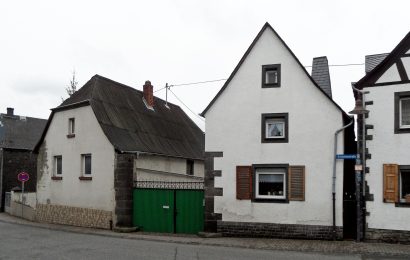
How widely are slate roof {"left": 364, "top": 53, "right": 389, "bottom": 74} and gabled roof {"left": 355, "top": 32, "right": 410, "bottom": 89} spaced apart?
1033 millimetres

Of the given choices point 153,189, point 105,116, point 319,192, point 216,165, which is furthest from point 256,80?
point 105,116

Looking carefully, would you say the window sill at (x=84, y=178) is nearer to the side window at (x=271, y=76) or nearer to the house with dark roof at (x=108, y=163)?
the house with dark roof at (x=108, y=163)

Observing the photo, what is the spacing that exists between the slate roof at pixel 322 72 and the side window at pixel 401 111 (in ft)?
10.9

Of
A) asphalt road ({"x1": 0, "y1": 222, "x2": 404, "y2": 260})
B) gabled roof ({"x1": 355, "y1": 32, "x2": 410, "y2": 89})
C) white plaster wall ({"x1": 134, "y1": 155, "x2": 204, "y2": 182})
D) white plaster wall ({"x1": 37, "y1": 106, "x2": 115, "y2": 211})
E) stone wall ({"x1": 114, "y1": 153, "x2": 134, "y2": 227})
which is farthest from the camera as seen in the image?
white plaster wall ({"x1": 134, "y1": 155, "x2": 204, "y2": 182})

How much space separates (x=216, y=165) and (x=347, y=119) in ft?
16.5

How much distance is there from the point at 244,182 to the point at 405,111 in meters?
5.94

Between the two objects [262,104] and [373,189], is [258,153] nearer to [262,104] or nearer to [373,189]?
[262,104]

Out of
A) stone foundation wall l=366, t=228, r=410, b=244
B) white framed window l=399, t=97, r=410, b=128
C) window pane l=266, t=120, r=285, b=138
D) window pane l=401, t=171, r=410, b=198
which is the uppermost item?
white framed window l=399, t=97, r=410, b=128

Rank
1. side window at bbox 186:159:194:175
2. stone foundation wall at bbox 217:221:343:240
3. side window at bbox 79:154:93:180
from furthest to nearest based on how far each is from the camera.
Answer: side window at bbox 186:159:194:175 < side window at bbox 79:154:93:180 < stone foundation wall at bbox 217:221:343:240

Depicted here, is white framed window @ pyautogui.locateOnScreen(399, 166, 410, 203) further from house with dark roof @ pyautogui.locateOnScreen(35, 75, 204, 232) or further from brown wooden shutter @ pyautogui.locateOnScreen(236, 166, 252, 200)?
house with dark roof @ pyautogui.locateOnScreen(35, 75, 204, 232)

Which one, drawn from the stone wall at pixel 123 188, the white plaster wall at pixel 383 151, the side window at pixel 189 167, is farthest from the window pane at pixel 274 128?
the side window at pixel 189 167

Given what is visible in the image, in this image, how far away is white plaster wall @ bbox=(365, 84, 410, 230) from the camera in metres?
15.3

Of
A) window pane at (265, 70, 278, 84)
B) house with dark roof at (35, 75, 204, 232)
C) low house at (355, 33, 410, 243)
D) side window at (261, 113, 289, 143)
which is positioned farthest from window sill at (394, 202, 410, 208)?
house with dark roof at (35, 75, 204, 232)

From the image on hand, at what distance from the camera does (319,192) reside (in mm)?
16250
